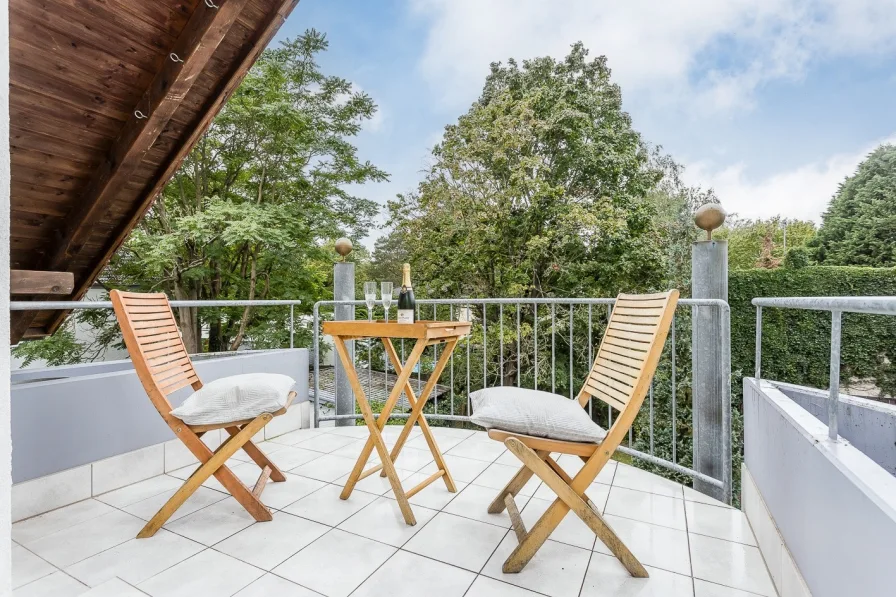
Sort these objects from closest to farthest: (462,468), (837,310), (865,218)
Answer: (837,310) → (462,468) → (865,218)

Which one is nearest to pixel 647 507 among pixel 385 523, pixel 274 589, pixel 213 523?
pixel 385 523

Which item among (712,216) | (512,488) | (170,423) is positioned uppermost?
(712,216)

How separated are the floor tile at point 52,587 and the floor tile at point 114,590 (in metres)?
0.05

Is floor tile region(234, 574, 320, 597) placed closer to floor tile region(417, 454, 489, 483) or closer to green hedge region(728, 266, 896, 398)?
floor tile region(417, 454, 489, 483)

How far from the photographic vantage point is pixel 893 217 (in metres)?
12.4

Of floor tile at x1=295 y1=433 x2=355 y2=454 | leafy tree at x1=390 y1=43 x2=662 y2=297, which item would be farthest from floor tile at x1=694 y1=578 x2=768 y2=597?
→ leafy tree at x1=390 y1=43 x2=662 y2=297

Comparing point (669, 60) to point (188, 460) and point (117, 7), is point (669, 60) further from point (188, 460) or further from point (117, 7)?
point (188, 460)

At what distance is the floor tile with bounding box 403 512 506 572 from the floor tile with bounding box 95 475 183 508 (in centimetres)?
147

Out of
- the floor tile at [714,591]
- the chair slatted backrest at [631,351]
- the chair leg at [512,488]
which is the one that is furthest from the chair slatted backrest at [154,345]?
the floor tile at [714,591]

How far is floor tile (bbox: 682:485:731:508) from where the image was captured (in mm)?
2148

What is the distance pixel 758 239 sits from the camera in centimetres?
1270

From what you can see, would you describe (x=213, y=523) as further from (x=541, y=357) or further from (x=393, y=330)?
(x=541, y=357)

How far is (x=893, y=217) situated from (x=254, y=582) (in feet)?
57.6

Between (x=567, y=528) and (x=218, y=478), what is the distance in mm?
1582
